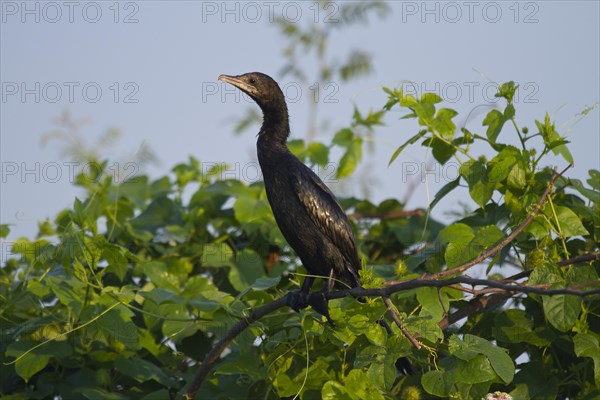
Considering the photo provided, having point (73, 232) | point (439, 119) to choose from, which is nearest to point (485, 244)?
point (439, 119)

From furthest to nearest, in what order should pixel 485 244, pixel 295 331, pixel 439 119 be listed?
pixel 439 119 < pixel 295 331 < pixel 485 244

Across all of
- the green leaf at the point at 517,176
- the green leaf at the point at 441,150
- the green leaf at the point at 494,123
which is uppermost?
the green leaf at the point at 494,123

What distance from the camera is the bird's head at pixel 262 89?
17.5 ft

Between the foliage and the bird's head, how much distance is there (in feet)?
2.96

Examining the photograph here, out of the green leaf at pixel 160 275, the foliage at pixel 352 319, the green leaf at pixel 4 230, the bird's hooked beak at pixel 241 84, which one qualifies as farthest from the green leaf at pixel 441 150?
the green leaf at pixel 4 230

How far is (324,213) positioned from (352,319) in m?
1.31

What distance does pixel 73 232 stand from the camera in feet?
14.6

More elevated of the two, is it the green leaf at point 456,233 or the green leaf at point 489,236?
the green leaf at point 489,236

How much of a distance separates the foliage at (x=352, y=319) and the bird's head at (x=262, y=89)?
0.90 m

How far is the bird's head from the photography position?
5324mm

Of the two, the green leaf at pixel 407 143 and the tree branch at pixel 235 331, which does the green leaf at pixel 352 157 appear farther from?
the tree branch at pixel 235 331

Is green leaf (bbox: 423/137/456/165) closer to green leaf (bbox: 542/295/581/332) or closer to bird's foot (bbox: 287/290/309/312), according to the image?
bird's foot (bbox: 287/290/309/312)

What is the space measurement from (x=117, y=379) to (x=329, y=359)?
131cm

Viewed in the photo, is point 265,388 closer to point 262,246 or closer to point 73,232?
point 73,232
